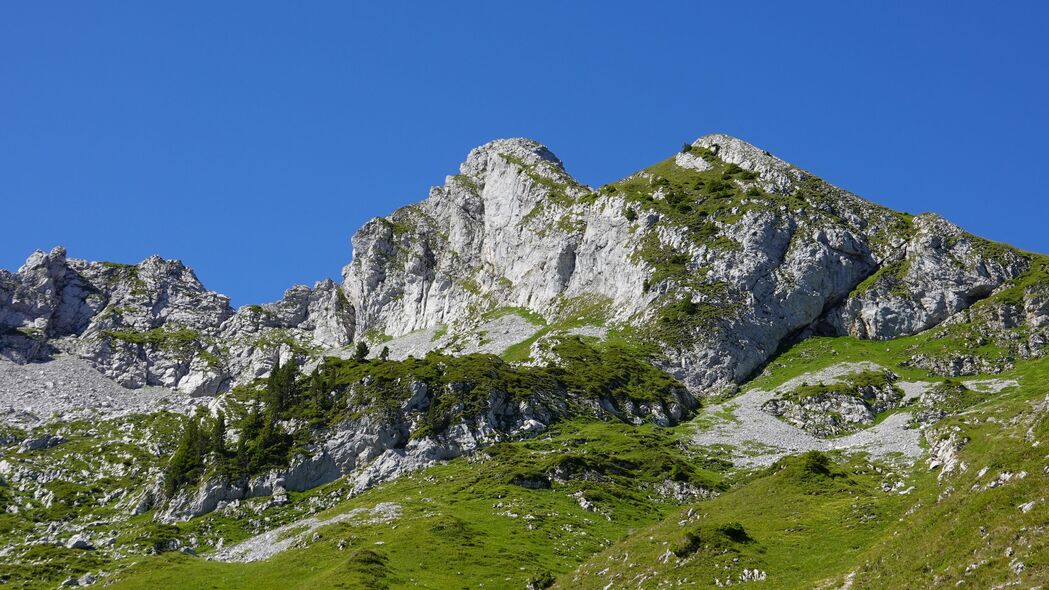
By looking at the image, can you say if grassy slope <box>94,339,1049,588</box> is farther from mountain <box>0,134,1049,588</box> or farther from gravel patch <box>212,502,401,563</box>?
gravel patch <box>212,502,401,563</box>

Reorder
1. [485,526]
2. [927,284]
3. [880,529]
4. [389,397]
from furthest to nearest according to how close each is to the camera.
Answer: [927,284]
[389,397]
[485,526]
[880,529]

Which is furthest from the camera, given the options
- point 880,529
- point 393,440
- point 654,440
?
point 393,440

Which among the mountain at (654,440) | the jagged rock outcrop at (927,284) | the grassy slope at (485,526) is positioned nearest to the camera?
the mountain at (654,440)

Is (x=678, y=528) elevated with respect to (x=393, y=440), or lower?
lower

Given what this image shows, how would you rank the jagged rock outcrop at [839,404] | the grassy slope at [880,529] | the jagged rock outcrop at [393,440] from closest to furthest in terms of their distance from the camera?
1. the grassy slope at [880,529]
2. the jagged rock outcrop at [393,440]
3. the jagged rock outcrop at [839,404]

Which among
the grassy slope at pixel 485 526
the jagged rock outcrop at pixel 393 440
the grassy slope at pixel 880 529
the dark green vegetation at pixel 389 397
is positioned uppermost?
the dark green vegetation at pixel 389 397

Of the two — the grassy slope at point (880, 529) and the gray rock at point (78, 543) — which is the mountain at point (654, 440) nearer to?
the grassy slope at point (880, 529)

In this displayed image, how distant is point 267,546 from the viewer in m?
107

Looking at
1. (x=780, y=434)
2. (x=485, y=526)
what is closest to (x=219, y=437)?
(x=485, y=526)

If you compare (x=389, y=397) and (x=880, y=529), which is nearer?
(x=880, y=529)

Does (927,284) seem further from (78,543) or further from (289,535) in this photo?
(78,543)

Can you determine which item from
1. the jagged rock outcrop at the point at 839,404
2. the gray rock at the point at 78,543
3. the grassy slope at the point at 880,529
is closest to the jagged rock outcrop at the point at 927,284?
the jagged rock outcrop at the point at 839,404

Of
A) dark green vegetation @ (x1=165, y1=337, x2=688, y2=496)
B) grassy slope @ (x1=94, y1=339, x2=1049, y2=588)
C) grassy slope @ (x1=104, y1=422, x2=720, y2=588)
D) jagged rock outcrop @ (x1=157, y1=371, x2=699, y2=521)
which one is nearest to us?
grassy slope @ (x1=94, y1=339, x2=1049, y2=588)

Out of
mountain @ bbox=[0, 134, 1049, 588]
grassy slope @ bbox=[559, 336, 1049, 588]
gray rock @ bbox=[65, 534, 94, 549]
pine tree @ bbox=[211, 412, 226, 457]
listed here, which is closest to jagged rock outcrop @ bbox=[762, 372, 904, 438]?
mountain @ bbox=[0, 134, 1049, 588]
